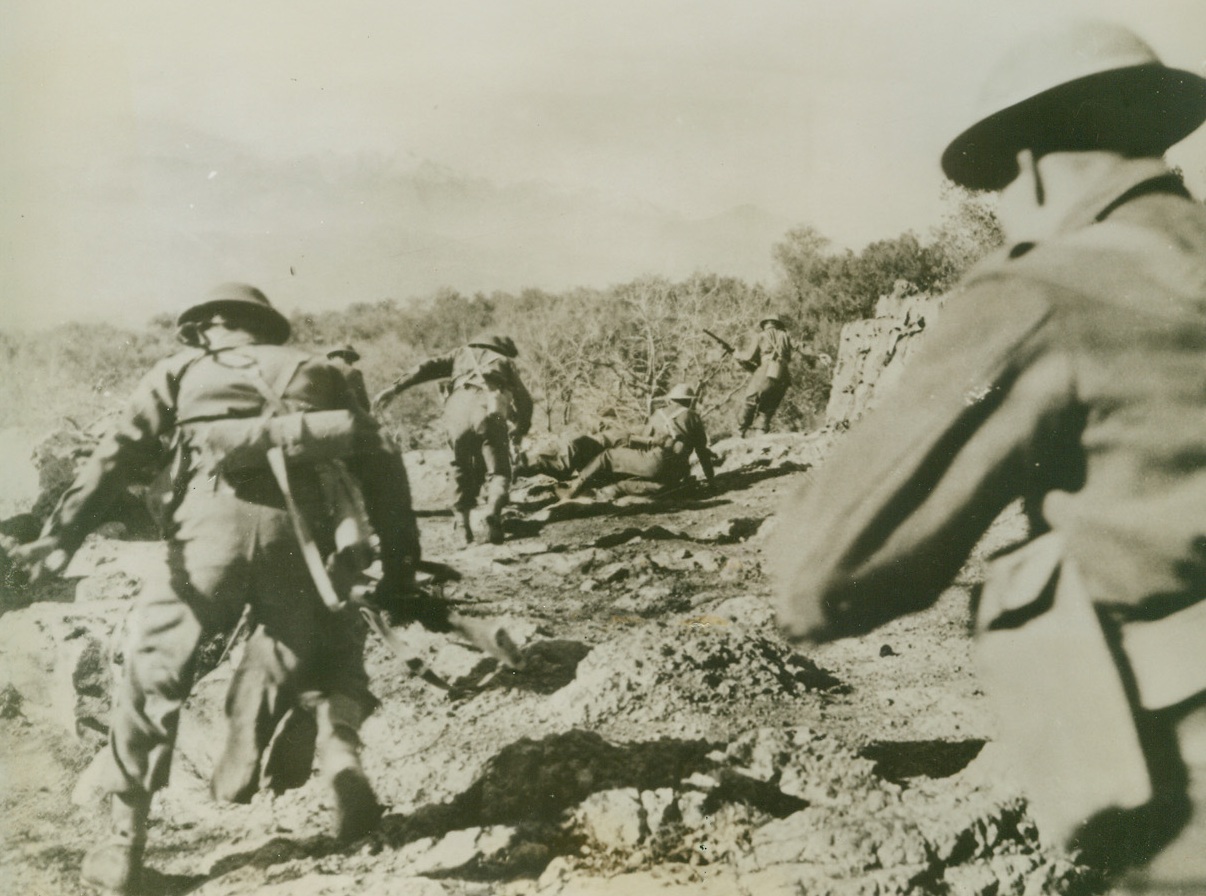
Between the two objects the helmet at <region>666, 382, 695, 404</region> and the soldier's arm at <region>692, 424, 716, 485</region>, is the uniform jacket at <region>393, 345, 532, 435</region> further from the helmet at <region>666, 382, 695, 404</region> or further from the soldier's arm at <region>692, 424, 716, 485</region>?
the soldier's arm at <region>692, 424, 716, 485</region>

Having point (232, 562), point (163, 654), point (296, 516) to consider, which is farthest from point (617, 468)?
point (163, 654)

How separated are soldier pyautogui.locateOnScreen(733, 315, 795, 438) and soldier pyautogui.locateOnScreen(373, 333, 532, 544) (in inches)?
34.8

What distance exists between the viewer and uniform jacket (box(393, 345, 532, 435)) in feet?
10.1

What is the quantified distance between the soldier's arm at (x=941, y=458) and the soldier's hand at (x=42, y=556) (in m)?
2.50

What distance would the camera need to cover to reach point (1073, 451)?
8.00 feet

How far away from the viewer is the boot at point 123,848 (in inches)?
116

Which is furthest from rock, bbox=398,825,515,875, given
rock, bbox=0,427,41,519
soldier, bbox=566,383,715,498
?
rock, bbox=0,427,41,519

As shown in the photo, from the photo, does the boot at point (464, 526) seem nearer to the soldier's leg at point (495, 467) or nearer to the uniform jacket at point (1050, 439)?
the soldier's leg at point (495, 467)

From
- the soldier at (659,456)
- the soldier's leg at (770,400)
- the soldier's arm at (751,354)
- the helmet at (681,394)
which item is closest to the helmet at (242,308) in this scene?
the soldier at (659,456)

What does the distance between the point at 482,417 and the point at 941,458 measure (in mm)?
1593

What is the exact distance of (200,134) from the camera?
10.1 ft

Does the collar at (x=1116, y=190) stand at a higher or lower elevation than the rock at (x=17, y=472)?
higher

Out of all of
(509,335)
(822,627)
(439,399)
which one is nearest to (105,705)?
(439,399)

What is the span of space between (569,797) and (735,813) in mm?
600
